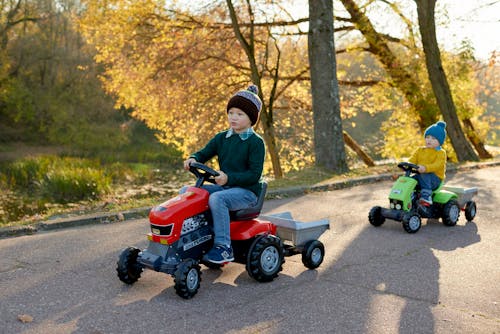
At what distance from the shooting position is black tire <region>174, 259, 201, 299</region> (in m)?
4.38

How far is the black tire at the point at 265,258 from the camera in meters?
4.83

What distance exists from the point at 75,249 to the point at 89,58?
1208 inches

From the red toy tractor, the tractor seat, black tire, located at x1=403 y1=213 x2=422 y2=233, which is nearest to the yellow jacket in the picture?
black tire, located at x1=403 y1=213 x2=422 y2=233

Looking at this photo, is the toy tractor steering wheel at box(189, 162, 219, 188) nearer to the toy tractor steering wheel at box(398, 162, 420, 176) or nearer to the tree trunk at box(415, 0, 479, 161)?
the toy tractor steering wheel at box(398, 162, 420, 176)

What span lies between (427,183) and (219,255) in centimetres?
376

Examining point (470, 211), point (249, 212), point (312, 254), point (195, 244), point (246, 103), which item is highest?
point (246, 103)

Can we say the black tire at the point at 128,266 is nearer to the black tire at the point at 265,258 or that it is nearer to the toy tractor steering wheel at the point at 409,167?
the black tire at the point at 265,258

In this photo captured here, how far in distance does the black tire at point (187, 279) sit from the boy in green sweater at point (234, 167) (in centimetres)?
26

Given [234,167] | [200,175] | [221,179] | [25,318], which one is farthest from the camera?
[234,167]

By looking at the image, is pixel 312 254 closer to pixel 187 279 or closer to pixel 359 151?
pixel 187 279

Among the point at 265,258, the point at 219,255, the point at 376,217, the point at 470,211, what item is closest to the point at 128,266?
the point at 219,255

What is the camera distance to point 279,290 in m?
4.75

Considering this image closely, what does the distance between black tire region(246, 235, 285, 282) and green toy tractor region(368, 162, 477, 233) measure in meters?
2.52

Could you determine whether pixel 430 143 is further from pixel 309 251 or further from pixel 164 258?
pixel 164 258
